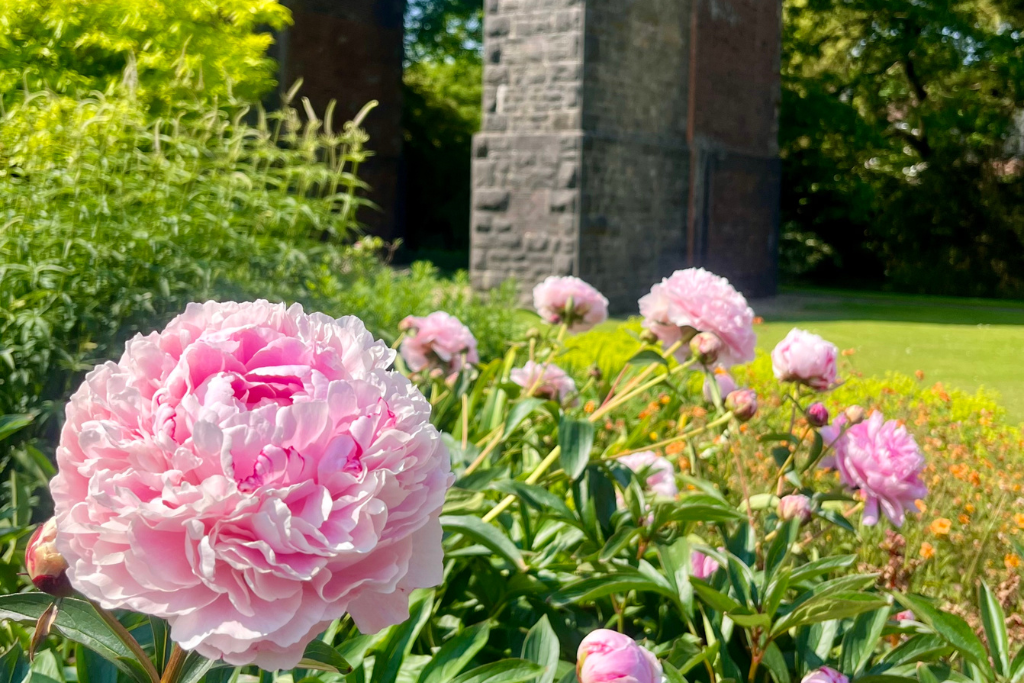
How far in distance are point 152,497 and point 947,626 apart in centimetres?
107

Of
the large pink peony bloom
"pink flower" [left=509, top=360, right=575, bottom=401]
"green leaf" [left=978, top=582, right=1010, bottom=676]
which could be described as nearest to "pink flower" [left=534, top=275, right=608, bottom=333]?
"pink flower" [left=509, top=360, right=575, bottom=401]

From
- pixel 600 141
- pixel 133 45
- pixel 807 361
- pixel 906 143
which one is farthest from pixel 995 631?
pixel 906 143

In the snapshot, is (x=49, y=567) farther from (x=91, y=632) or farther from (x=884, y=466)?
(x=884, y=466)

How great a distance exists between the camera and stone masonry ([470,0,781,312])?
903 cm

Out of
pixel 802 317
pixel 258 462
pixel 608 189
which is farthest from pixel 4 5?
pixel 802 317

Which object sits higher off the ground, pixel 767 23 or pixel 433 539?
pixel 767 23

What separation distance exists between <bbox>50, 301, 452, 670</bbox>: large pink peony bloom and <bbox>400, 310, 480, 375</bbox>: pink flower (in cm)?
155

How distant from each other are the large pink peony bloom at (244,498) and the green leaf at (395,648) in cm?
56

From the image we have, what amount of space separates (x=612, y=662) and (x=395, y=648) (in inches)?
19.9

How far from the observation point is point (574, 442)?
1.61 metres

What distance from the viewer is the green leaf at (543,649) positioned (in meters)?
1.15

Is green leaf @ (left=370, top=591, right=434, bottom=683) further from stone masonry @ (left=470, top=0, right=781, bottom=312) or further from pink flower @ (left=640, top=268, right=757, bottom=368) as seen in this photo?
stone masonry @ (left=470, top=0, right=781, bottom=312)

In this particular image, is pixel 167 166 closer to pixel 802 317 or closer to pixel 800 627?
pixel 800 627

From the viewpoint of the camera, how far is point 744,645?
63.5 inches
